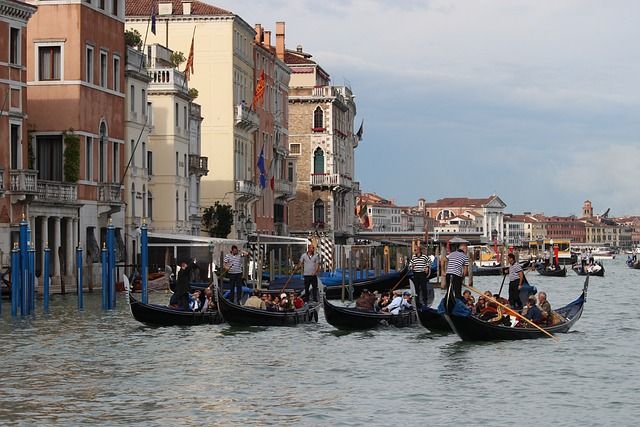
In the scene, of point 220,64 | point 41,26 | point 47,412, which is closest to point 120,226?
point 41,26

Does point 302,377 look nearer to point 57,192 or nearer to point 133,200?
point 57,192

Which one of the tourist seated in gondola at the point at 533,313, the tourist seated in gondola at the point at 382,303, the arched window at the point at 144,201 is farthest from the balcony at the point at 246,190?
the tourist seated in gondola at the point at 533,313

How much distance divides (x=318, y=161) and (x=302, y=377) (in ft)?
179

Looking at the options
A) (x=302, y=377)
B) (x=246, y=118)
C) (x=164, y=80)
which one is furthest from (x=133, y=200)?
(x=302, y=377)

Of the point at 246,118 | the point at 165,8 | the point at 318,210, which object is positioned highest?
the point at 165,8

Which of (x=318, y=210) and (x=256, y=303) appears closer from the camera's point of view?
(x=256, y=303)

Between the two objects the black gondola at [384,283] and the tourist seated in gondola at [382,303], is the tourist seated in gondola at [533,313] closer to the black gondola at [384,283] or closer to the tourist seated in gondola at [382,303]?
the tourist seated in gondola at [382,303]

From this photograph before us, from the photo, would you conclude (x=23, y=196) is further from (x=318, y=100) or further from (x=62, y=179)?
(x=318, y=100)

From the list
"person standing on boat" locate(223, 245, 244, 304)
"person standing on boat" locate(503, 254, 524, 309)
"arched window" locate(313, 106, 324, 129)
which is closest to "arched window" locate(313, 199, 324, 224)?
"arched window" locate(313, 106, 324, 129)

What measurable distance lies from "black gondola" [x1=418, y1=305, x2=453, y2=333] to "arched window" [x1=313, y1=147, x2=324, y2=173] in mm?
49029

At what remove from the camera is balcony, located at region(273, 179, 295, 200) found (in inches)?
2415

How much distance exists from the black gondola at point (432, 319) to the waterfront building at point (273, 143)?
32.3 m

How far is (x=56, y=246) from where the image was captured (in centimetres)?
3422

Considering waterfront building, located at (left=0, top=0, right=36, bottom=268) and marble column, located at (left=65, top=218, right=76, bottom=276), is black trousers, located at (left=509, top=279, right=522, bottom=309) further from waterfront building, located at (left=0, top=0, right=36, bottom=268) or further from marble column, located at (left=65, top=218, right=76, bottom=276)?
marble column, located at (left=65, top=218, right=76, bottom=276)
